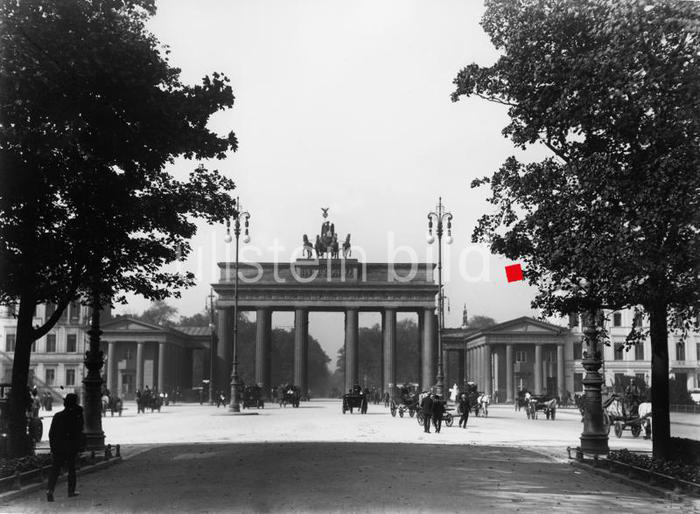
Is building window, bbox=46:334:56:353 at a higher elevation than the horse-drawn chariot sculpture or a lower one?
lower

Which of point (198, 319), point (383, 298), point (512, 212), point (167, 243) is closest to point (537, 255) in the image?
point (512, 212)

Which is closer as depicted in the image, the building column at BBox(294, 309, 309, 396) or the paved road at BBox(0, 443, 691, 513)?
the paved road at BBox(0, 443, 691, 513)

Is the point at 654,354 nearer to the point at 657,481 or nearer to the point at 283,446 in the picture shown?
the point at 657,481

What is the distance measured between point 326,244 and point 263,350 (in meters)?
11.6

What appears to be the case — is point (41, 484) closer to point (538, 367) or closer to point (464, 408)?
point (464, 408)

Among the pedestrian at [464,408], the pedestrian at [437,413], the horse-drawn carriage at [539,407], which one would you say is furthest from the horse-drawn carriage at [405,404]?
the pedestrian at [437,413]

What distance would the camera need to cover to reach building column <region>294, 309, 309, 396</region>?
3199 inches

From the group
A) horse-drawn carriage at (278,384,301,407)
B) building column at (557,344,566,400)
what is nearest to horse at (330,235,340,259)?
horse-drawn carriage at (278,384,301,407)

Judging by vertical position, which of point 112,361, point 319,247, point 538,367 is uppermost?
point 319,247

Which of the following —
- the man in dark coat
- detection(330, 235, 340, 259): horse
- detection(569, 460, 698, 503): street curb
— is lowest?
detection(569, 460, 698, 503): street curb

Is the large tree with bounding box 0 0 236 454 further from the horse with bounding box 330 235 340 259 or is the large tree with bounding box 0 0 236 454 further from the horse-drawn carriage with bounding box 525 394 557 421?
the horse with bounding box 330 235 340 259

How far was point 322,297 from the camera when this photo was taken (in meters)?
83.1

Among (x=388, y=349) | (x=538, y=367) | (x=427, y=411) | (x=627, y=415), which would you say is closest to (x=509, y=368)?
(x=538, y=367)

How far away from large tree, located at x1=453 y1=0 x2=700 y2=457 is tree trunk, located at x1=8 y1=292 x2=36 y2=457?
9366 millimetres
